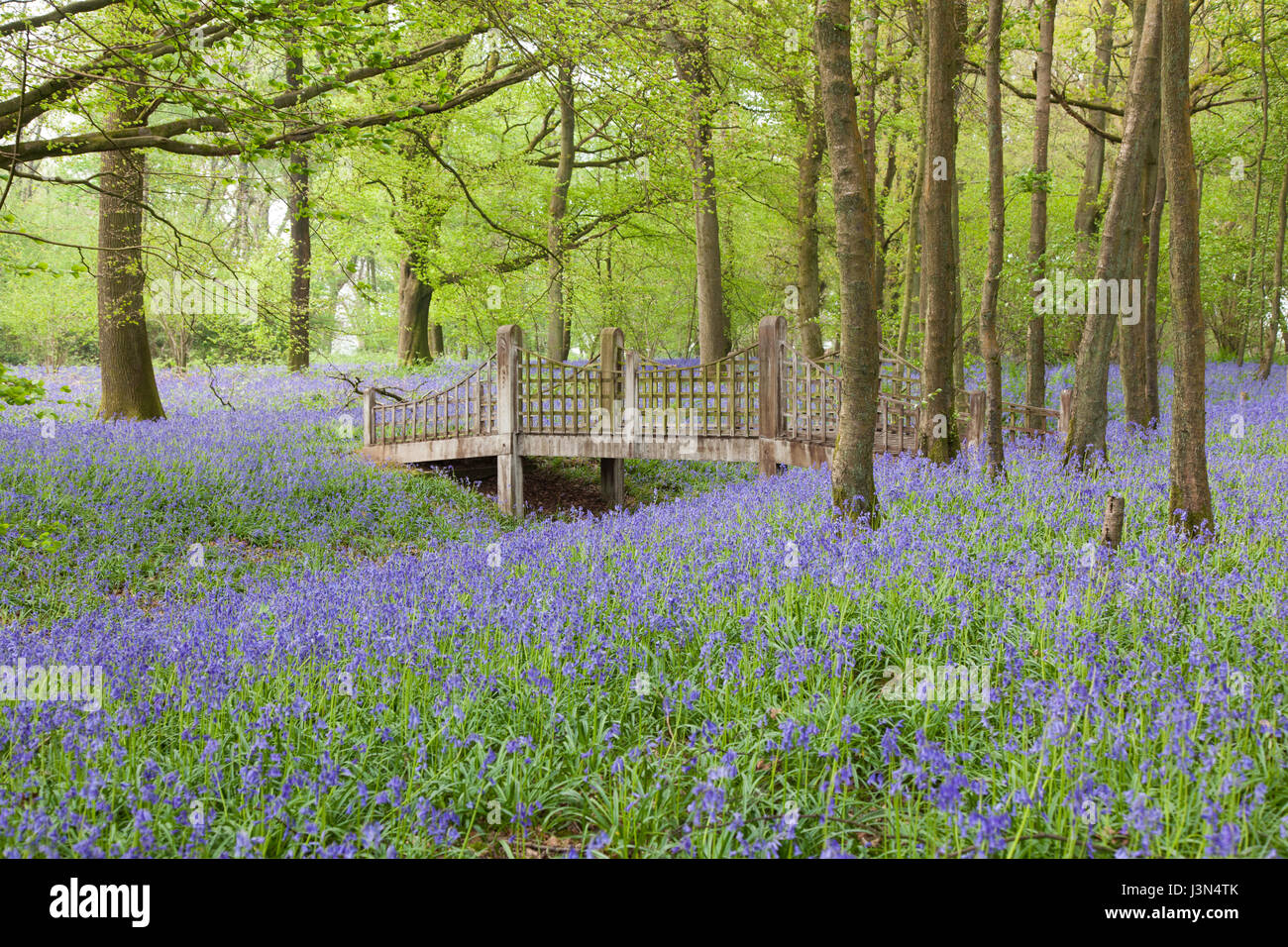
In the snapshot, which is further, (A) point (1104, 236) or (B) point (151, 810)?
(A) point (1104, 236)

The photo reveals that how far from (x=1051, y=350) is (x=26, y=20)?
29.1 meters

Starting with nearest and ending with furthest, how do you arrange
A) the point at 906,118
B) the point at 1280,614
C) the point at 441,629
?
the point at 1280,614
the point at 441,629
the point at 906,118

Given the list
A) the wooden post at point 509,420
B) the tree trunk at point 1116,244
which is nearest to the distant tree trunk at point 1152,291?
the tree trunk at point 1116,244

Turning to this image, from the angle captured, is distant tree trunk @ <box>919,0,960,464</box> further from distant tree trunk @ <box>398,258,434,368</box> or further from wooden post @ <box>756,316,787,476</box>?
distant tree trunk @ <box>398,258,434,368</box>

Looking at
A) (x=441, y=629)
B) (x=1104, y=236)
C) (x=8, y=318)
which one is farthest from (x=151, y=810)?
(x=8, y=318)

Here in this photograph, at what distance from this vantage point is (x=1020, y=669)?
3975mm

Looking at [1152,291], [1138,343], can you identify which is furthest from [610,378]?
[1152,291]

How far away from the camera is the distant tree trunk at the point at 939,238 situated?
362 inches

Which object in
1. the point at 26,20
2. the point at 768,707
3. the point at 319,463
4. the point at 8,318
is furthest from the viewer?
the point at 8,318

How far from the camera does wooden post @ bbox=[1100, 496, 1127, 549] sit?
222 inches

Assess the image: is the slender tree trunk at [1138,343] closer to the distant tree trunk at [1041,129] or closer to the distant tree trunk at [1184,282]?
the distant tree trunk at [1041,129]

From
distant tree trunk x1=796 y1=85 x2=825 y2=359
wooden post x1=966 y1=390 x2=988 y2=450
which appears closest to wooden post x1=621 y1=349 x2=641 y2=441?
wooden post x1=966 y1=390 x2=988 y2=450
